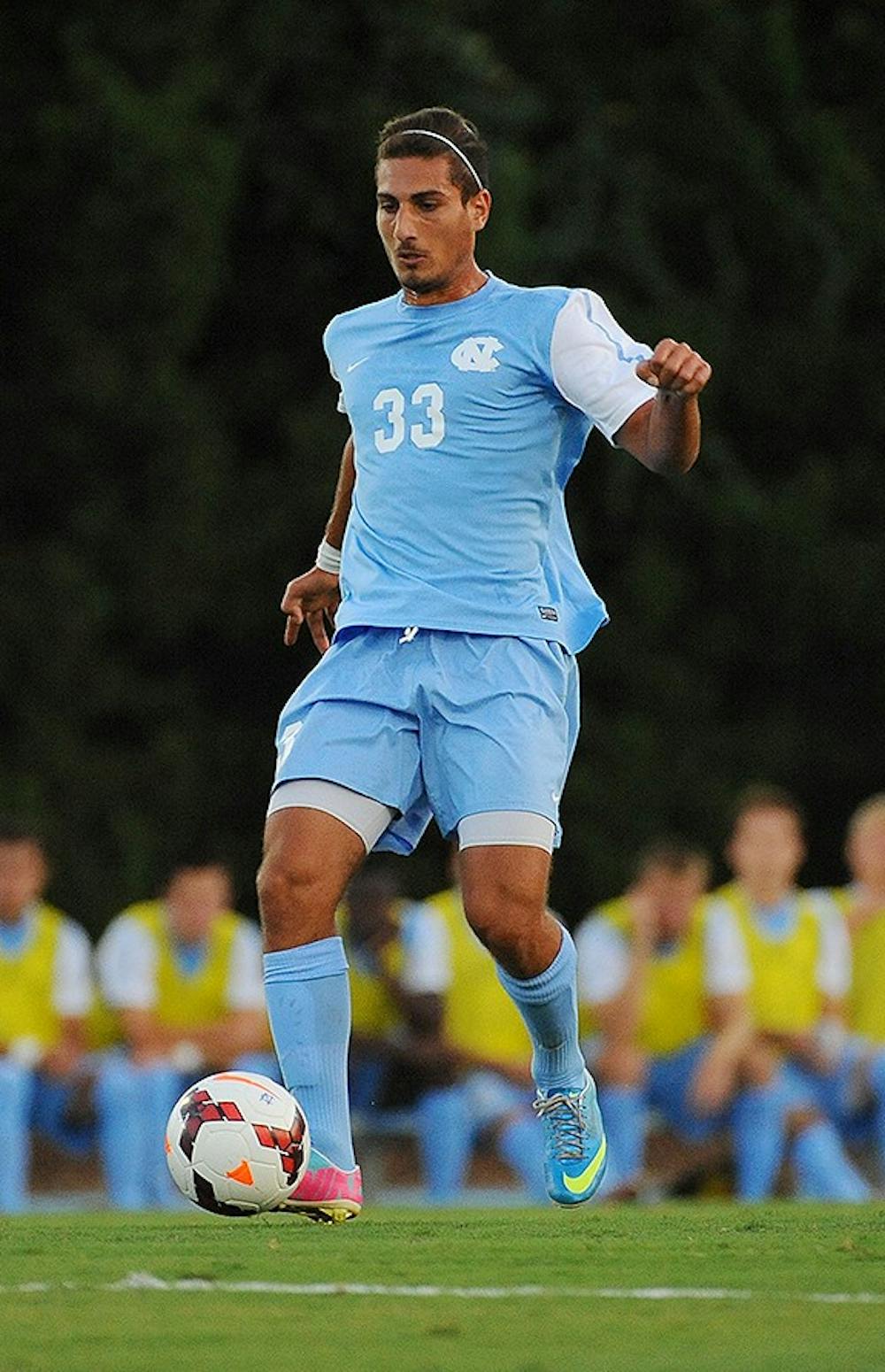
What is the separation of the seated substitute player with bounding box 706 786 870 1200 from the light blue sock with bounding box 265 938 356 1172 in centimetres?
599

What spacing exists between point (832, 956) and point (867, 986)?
242 mm

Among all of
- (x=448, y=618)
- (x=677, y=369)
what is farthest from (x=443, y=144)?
(x=448, y=618)

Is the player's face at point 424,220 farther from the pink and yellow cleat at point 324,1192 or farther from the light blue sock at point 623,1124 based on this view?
the light blue sock at point 623,1124

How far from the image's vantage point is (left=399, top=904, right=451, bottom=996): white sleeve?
40.8 feet

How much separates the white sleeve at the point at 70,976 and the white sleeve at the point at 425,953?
136 cm

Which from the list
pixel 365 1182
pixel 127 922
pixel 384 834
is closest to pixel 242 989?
pixel 127 922

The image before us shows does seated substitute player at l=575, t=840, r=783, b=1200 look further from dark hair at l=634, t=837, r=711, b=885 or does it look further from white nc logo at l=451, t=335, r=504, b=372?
white nc logo at l=451, t=335, r=504, b=372

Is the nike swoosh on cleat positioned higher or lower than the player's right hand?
lower

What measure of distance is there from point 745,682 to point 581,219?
129 inches

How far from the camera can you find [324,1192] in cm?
637

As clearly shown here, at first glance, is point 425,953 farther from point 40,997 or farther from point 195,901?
point 40,997

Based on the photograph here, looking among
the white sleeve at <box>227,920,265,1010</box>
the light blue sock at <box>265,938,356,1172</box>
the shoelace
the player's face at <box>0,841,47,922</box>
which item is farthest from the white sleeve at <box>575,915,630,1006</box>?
the light blue sock at <box>265,938,356,1172</box>

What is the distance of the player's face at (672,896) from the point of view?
1248cm

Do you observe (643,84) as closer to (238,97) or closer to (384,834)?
(238,97)
